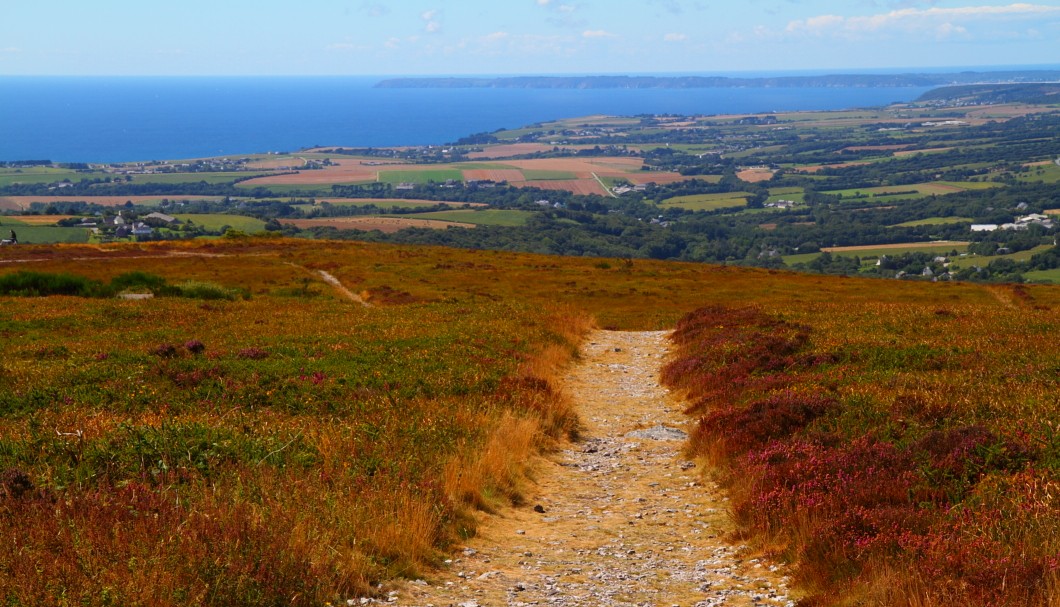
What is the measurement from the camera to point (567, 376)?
25312mm

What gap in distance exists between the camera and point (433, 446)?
44.5 feet

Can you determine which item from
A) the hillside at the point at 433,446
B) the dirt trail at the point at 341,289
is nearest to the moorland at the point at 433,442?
the hillside at the point at 433,446

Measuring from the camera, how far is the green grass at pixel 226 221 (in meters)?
158

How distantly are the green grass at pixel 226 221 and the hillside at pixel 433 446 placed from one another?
132 metres

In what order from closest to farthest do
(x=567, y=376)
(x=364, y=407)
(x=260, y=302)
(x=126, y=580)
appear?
(x=126, y=580) → (x=364, y=407) → (x=567, y=376) → (x=260, y=302)

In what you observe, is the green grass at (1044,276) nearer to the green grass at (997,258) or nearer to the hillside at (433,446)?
the green grass at (997,258)

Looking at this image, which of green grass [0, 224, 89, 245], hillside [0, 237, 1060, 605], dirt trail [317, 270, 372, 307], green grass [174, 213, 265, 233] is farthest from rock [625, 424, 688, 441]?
green grass [174, 213, 265, 233]

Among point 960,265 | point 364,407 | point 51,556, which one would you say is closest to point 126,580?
point 51,556

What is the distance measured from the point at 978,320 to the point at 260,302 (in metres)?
33.0

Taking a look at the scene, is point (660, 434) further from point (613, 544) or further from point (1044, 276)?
point (1044, 276)

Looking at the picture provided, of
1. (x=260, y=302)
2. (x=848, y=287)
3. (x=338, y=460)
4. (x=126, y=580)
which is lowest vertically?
(x=848, y=287)

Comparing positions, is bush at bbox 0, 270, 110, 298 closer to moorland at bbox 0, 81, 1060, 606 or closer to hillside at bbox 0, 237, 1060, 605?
moorland at bbox 0, 81, 1060, 606

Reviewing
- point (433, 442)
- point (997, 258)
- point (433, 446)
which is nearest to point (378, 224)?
point (997, 258)

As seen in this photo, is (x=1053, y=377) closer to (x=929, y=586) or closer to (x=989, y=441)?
(x=989, y=441)
